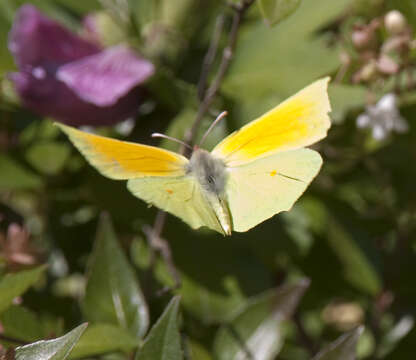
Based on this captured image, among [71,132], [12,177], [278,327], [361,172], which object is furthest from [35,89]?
[361,172]

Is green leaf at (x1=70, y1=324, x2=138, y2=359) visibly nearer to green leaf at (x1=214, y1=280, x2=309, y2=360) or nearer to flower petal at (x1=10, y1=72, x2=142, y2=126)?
green leaf at (x1=214, y1=280, x2=309, y2=360)

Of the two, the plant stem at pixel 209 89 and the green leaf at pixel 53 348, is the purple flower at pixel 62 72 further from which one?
the green leaf at pixel 53 348

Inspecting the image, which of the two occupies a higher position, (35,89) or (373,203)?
(35,89)

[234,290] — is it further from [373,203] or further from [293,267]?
[373,203]

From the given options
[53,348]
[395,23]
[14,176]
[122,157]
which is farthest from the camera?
[14,176]

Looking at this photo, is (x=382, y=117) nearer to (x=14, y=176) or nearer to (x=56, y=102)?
(x=56, y=102)

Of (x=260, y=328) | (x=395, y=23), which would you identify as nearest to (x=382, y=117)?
(x=395, y=23)
